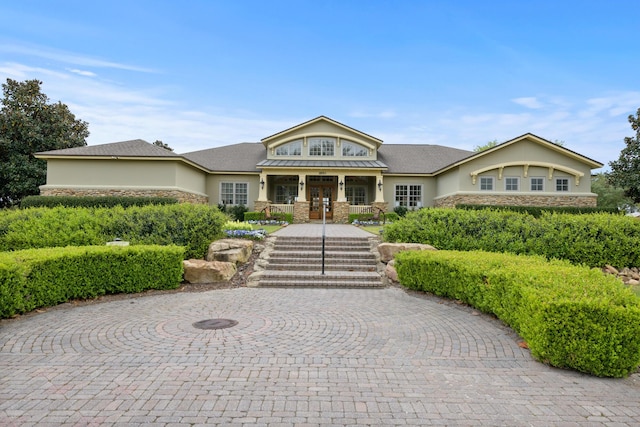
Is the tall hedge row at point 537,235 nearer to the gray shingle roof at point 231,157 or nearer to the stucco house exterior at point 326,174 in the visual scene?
the stucco house exterior at point 326,174

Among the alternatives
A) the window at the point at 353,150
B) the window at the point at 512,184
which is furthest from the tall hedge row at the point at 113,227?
the window at the point at 512,184

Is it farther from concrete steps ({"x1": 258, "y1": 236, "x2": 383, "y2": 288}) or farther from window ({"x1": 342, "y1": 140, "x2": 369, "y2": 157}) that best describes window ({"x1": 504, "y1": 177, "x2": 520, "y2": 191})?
concrete steps ({"x1": 258, "y1": 236, "x2": 383, "y2": 288})

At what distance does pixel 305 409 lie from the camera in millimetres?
3055

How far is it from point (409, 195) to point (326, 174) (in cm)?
632

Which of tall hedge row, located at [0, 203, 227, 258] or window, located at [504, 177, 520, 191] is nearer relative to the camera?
tall hedge row, located at [0, 203, 227, 258]

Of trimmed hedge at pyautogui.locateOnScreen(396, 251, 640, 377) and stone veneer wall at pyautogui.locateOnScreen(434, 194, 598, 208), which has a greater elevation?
stone veneer wall at pyautogui.locateOnScreen(434, 194, 598, 208)

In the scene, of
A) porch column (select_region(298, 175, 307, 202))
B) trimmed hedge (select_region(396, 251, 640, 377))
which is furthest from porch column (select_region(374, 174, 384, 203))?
trimmed hedge (select_region(396, 251, 640, 377))

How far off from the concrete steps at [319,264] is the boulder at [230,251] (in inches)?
29.8

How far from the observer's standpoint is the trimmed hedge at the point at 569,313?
3.81 m

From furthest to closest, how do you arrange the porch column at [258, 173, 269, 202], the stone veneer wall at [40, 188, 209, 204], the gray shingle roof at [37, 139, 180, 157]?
the porch column at [258, 173, 269, 202]
the stone veneer wall at [40, 188, 209, 204]
the gray shingle roof at [37, 139, 180, 157]

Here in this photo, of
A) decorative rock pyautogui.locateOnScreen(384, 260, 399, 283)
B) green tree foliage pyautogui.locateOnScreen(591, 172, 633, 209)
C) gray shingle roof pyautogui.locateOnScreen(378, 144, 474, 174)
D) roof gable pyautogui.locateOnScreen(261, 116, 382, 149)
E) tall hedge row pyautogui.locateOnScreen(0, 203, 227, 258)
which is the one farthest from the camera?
green tree foliage pyautogui.locateOnScreen(591, 172, 633, 209)

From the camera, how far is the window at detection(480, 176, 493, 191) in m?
21.5

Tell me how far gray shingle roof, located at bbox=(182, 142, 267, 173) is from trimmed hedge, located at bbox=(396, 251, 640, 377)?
20.8 m

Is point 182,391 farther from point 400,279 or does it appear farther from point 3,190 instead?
point 3,190
